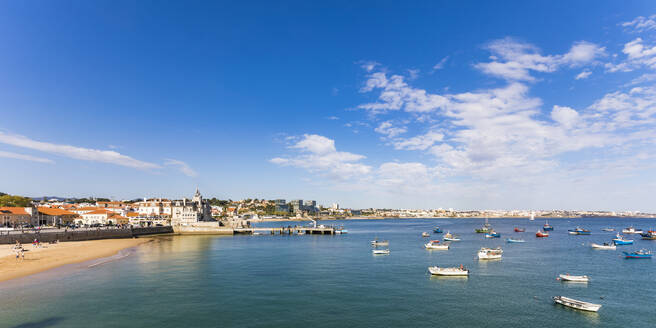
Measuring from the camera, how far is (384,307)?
37.1 m

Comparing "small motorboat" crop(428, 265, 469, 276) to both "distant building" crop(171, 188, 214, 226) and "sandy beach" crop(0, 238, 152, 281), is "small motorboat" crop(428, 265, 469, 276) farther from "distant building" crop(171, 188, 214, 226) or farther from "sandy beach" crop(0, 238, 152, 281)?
"distant building" crop(171, 188, 214, 226)

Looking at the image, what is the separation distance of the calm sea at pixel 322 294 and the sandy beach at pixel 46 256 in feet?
14.1

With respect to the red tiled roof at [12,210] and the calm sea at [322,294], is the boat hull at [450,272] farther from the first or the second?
the red tiled roof at [12,210]

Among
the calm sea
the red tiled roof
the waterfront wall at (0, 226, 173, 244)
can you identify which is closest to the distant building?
the waterfront wall at (0, 226, 173, 244)

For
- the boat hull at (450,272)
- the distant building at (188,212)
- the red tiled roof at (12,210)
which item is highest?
the red tiled roof at (12,210)

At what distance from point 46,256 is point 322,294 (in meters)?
62.4

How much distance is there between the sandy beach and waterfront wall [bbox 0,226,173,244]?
391 cm

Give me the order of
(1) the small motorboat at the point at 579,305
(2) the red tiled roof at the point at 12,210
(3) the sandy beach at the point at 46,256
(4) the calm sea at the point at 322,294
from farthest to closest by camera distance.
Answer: (2) the red tiled roof at the point at 12,210 < (3) the sandy beach at the point at 46,256 < (1) the small motorboat at the point at 579,305 < (4) the calm sea at the point at 322,294

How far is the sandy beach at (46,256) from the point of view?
53938 mm

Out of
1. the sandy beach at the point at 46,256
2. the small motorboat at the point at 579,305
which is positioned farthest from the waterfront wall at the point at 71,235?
the small motorboat at the point at 579,305

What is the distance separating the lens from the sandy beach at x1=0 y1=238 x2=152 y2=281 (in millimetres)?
53938

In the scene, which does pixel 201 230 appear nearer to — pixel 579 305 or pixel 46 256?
pixel 46 256

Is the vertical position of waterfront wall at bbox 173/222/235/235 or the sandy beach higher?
the sandy beach

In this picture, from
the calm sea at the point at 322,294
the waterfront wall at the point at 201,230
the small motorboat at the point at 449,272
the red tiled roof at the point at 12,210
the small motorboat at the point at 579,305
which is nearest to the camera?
the calm sea at the point at 322,294
